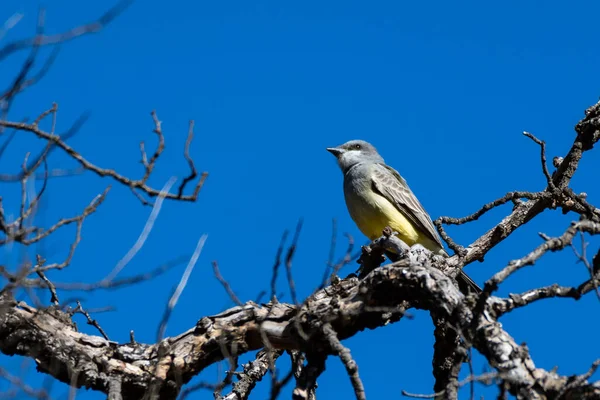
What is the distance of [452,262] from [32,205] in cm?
440

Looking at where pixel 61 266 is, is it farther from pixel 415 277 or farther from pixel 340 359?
pixel 415 277

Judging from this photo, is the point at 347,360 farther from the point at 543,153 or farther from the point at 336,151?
the point at 336,151

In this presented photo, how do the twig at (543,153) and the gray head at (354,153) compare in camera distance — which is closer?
the twig at (543,153)

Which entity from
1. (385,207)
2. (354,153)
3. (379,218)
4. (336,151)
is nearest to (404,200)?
(385,207)

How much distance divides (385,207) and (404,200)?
1.10ft

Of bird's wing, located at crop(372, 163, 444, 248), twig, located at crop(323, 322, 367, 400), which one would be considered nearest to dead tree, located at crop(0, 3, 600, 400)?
twig, located at crop(323, 322, 367, 400)

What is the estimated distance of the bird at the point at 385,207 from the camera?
977 centimetres

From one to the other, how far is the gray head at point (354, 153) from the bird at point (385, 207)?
0.55 metres

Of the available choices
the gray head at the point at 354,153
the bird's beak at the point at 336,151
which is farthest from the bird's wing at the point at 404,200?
the bird's beak at the point at 336,151

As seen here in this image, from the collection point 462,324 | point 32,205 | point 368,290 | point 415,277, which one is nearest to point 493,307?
point 462,324

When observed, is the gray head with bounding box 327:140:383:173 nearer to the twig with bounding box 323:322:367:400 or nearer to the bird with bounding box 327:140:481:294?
the bird with bounding box 327:140:481:294

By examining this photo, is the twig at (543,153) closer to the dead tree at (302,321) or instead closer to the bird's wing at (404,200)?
the dead tree at (302,321)

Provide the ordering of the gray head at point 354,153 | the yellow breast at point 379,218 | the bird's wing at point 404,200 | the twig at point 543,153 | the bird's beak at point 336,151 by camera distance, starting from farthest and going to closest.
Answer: the bird's beak at point 336,151 < the gray head at point 354,153 < the bird's wing at point 404,200 < the yellow breast at point 379,218 < the twig at point 543,153

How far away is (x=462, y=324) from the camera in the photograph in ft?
16.4
